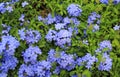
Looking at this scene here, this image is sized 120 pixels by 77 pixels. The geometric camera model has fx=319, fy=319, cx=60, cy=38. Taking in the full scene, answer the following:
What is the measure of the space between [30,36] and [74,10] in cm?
59

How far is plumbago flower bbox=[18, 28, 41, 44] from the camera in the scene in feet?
11.3

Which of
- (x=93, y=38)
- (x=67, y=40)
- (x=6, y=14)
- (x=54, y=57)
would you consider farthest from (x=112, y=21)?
(x=6, y=14)

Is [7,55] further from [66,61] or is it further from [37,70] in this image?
[66,61]

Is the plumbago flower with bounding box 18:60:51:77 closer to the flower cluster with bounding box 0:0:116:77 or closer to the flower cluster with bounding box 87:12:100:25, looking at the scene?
the flower cluster with bounding box 0:0:116:77

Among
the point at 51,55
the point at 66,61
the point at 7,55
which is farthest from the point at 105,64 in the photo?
the point at 7,55

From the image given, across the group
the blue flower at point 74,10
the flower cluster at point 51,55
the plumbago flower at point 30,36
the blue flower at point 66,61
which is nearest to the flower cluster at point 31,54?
the flower cluster at point 51,55

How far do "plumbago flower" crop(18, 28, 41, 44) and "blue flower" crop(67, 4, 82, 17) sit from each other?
45cm

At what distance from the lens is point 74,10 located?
362 cm

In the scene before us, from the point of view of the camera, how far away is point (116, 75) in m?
3.23

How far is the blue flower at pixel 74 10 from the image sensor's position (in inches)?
142

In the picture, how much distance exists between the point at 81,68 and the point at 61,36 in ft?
1.39

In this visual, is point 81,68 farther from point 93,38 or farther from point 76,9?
point 76,9

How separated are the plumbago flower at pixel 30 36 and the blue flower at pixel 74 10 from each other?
45cm

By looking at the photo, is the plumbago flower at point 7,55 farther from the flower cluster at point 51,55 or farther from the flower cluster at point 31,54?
the flower cluster at point 31,54
